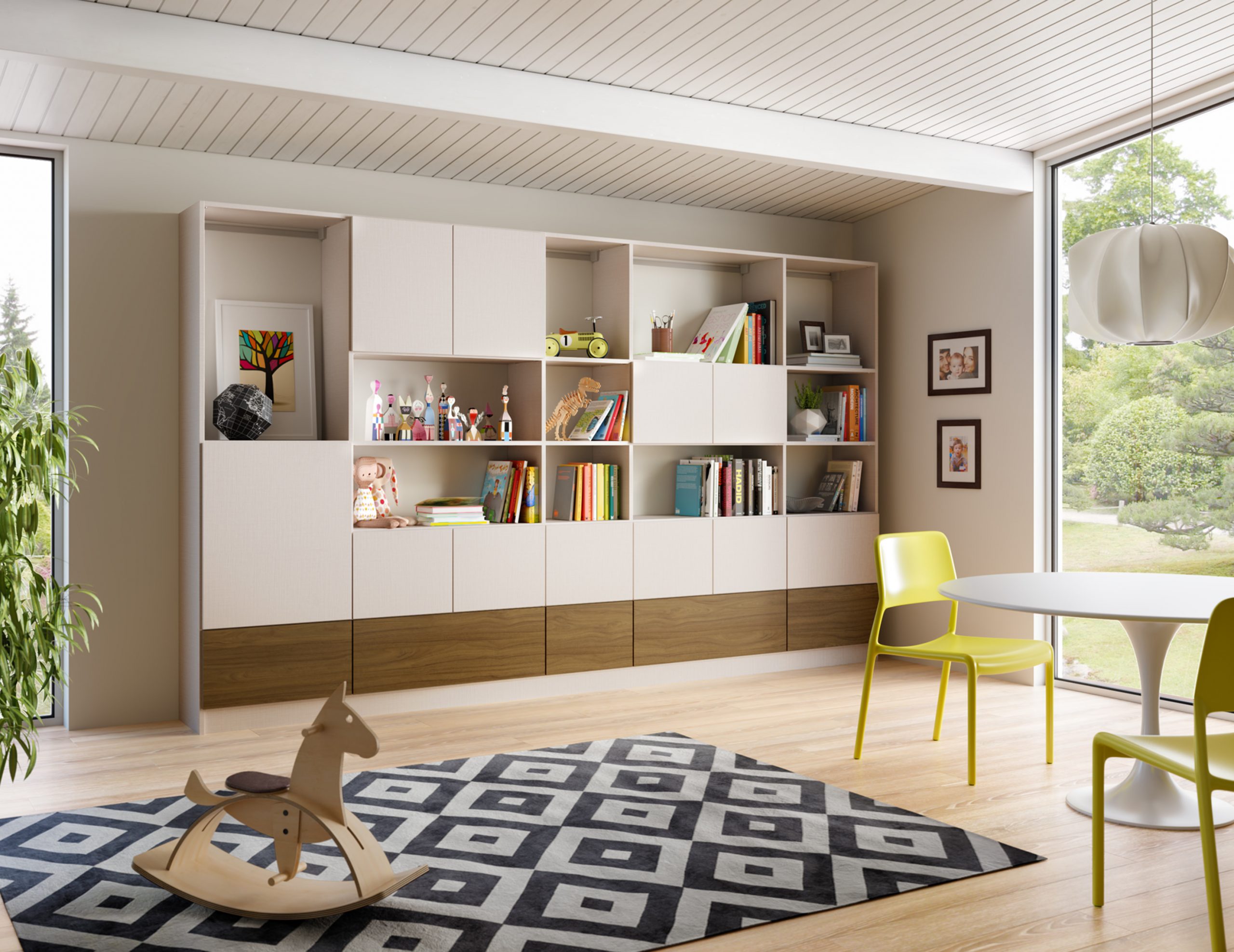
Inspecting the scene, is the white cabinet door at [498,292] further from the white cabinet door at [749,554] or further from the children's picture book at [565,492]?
the white cabinet door at [749,554]

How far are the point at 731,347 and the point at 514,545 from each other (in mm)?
1581

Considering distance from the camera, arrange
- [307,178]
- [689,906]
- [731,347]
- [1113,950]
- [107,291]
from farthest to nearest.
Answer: [731,347]
[307,178]
[107,291]
[689,906]
[1113,950]

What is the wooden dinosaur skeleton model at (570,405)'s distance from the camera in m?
5.37

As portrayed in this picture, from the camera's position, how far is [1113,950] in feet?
8.04

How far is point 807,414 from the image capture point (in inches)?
231

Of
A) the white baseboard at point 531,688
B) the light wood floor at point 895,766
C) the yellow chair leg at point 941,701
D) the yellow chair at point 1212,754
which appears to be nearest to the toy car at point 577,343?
the white baseboard at point 531,688

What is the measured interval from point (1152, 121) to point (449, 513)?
3.35 m

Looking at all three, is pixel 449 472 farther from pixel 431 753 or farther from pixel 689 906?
pixel 689 906

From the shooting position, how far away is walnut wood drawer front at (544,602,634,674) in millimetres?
5145

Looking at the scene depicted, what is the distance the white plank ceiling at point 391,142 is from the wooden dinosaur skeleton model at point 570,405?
1.00 metres

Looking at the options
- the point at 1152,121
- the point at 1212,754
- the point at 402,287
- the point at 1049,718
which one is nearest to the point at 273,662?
the point at 402,287

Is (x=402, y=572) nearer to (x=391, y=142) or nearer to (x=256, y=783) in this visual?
(x=391, y=142)

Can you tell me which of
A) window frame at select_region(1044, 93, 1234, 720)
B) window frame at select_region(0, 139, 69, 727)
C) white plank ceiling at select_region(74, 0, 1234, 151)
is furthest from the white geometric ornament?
window frame at select_region(0, 139, 69, 727)

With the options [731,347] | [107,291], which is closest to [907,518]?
[731,347]
